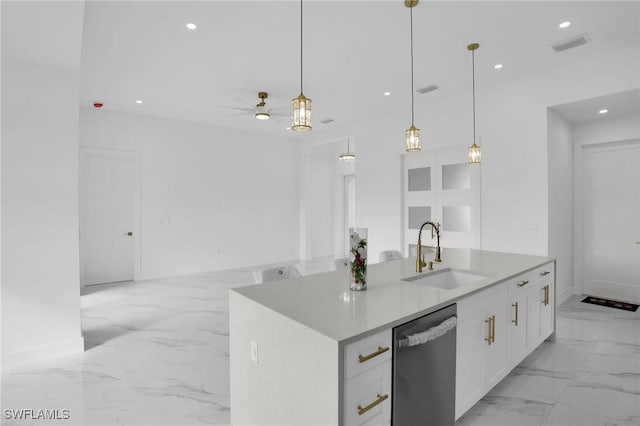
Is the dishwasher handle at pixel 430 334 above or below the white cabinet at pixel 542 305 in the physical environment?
above

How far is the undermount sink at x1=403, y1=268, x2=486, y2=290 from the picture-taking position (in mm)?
2369

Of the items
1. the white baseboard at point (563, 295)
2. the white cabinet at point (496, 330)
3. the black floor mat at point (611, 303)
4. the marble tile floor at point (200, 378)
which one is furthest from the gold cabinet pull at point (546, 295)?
the black floor mat at point (611, 303)

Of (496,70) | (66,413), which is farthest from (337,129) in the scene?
(66,413)

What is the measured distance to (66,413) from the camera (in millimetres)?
2121

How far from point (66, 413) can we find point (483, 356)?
2.75m

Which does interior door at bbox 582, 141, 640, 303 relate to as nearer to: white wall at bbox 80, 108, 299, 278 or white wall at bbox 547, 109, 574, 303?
white wall at bbox 547, 109, 574, 303

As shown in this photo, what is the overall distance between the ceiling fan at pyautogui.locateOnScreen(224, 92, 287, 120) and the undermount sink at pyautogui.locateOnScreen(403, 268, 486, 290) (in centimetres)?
351

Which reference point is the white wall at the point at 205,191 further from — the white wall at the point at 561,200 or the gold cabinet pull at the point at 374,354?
the gold cabinet pull at the point at 374,354

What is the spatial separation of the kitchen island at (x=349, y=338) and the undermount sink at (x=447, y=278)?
31mm

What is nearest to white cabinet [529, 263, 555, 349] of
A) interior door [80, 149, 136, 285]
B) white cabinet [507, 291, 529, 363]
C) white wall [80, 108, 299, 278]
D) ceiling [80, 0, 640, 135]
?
white cabinet [507, 291, 529, 363]

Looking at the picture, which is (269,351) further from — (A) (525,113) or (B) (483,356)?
(A) (525,113)

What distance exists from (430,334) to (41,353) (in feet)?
11.0

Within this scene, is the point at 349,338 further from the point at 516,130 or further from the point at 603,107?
the point at 603,107

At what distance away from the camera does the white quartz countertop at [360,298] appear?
138 centimetres
